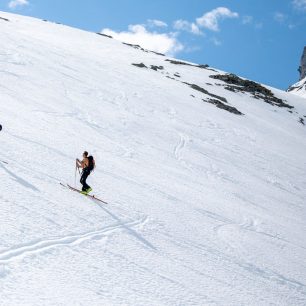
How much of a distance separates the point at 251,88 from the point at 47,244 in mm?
58311

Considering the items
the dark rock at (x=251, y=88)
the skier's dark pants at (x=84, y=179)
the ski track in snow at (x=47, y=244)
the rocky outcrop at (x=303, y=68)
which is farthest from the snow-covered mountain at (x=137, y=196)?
the rocky outcrop at (x=303, y=68)

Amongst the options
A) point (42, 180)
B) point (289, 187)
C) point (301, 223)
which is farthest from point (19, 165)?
point (289, 187)

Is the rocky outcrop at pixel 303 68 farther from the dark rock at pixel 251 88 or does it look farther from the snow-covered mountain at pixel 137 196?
the snow-covered mountain at pixel 137 196

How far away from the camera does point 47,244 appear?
8.45 metres

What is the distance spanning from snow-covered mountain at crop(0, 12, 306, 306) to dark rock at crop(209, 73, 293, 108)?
15.9 meters

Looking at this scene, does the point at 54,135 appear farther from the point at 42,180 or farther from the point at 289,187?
the point at 289,187

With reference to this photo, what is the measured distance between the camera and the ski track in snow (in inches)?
293

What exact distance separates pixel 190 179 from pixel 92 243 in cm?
1195

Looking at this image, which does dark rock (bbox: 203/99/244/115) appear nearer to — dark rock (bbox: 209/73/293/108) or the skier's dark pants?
dark rock (bbox: 209/73/293/108)

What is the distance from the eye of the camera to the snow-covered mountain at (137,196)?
8062mm

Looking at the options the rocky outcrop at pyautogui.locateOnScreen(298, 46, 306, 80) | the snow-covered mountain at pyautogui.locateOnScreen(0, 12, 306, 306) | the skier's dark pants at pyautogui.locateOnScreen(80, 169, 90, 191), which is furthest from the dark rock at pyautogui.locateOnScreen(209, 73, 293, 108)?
the rocky outcrop at pyautogui.locateOnScreen(298, 46, 306, 80)

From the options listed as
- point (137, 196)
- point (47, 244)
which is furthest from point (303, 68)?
point (47, 244)

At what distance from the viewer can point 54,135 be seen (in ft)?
65.4

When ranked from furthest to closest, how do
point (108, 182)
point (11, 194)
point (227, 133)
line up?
point (227, 133) < point (108, 182) < point (11, 194)
